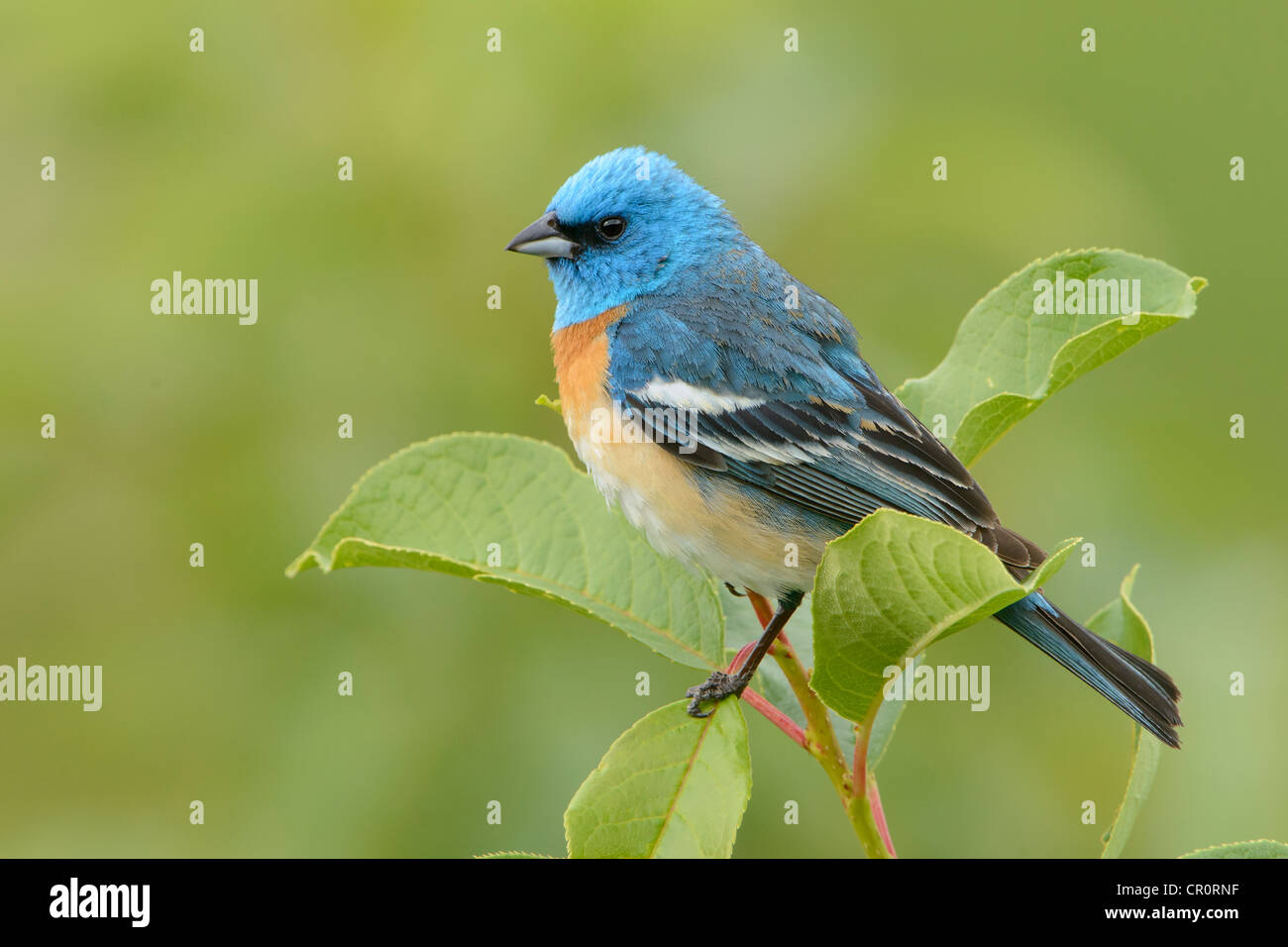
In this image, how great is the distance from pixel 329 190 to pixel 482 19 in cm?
67

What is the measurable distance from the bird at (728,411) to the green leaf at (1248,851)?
1.54 feet

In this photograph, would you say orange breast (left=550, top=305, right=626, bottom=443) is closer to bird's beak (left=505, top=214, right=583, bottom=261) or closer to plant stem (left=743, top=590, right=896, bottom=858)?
bird's beak (left=505, top=214, right=583, bottom=261)

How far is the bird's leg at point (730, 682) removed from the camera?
7.75 ft

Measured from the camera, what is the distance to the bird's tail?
8.60ft

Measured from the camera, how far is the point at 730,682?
2.45 meters

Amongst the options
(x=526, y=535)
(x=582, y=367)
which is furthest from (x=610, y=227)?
(x=526, y=535)

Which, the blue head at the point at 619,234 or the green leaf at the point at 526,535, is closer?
the green leaf at the point at 526,535

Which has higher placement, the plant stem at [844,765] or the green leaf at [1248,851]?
the plant stem at [844,765]

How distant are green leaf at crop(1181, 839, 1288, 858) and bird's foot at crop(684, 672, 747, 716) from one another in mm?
822

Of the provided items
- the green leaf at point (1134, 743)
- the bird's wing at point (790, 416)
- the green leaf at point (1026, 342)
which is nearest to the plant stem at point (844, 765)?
the green leaf at point (1134, 743)

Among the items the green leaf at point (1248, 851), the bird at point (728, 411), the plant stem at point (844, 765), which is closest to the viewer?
the green leaf at point (1248, 851)

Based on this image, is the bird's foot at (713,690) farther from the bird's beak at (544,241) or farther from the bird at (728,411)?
the bird's beak at (544,241)

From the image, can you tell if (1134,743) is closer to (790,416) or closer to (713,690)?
(713,690)

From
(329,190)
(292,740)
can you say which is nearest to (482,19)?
(329,190)
